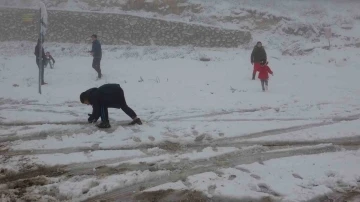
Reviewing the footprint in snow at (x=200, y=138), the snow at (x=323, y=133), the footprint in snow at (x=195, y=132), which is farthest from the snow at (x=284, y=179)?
the footprint in snow at (x=195, y=132)

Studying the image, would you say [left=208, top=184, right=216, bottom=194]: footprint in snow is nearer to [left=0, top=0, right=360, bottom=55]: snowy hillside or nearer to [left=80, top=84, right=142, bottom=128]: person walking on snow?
[left=80, top=84, right=142, bottom=128]: person walking on snow

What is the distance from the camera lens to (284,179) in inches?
187

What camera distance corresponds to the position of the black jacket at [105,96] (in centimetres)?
640

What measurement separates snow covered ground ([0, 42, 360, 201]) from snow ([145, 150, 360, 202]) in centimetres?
2

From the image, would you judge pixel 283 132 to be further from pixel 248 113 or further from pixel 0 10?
pixel 0 10

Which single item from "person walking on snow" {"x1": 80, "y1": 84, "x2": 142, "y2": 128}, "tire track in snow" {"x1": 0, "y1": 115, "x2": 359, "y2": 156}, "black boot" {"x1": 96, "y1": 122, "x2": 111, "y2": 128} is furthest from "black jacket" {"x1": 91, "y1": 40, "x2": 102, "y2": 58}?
"tire track in snow" {"x1": 0, "y1": 115, "x2": 359, "y2": 156}

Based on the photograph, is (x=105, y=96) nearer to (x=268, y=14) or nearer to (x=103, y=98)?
(x=103, y=98)

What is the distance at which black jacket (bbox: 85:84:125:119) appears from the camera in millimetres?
6402

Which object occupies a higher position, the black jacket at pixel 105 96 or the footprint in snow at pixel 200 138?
the black jacket at pixel 105 96

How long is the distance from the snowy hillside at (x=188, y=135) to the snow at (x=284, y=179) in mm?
Result: 17

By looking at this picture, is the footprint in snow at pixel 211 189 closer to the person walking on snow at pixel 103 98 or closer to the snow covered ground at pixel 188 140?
the snow covered ground at pixel 188 140

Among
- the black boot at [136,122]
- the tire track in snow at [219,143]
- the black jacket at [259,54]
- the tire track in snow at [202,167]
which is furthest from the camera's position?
the black jacket at [259,54]

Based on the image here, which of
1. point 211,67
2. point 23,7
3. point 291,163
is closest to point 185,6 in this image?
point 211,67

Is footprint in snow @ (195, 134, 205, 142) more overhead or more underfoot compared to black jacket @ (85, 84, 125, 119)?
more underfoot
